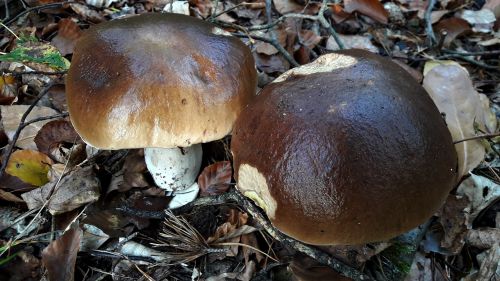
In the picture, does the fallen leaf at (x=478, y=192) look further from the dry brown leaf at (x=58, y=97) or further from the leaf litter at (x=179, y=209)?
the dry brown leaf at (x=58, y=97)

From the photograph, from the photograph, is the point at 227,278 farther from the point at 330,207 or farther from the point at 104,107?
the point at 104,107

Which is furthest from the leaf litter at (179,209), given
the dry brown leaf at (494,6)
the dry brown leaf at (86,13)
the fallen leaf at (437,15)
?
the dry brown leaf at (494,6)

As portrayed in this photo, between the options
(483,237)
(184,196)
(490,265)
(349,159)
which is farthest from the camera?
(184,196)

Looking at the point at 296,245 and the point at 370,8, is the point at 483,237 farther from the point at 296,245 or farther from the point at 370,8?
the point at 370,8

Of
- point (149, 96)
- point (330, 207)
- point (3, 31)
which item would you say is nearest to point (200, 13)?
point (3, 31)

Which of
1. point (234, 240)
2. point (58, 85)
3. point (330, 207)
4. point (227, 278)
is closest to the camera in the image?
point (330, 207)

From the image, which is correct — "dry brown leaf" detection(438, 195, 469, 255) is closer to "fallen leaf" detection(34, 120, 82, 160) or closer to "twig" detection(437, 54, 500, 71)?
"twig" detection(437, 54, 500, 71)

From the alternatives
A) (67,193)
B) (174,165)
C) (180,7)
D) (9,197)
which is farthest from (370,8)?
(9,197)
